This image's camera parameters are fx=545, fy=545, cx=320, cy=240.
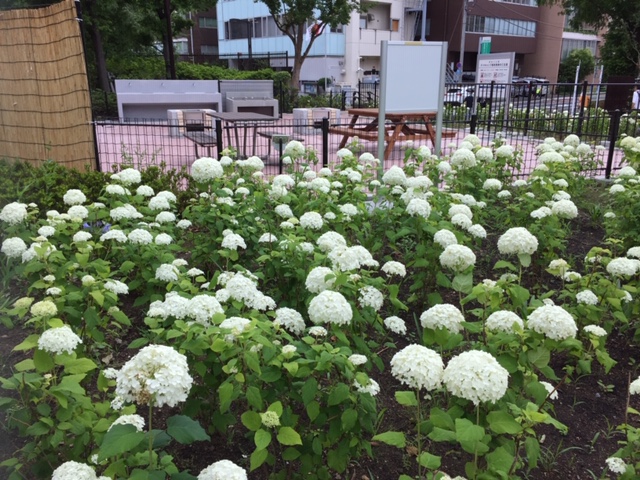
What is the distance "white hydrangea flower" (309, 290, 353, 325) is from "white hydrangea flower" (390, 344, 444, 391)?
0.30 meters

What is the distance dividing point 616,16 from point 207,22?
42088 millimetres

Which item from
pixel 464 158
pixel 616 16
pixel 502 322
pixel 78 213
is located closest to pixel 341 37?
pixel 616 16

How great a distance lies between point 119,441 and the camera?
4.78 feet

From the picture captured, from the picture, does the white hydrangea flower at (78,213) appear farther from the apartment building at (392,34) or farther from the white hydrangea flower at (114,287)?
the apartment building at (392,34)

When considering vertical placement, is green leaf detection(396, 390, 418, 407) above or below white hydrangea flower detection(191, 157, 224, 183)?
below

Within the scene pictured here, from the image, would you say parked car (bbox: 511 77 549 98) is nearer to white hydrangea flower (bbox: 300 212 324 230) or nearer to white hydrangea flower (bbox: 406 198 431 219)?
white hydrangea flower (bbox: 406 198 431 219)

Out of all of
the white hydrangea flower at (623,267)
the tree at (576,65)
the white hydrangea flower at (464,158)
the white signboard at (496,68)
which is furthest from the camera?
the tree at (576,65)

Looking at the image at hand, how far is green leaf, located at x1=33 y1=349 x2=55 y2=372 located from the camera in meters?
1.82

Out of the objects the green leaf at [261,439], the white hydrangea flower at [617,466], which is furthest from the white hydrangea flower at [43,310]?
the white hydrangea flower at [617,466]

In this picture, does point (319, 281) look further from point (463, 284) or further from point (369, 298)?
point (463, 284)

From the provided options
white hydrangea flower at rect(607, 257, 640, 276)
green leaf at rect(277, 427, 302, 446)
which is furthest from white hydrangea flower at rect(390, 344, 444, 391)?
white hydrangea flower at rect(607, 257, 640, 276)

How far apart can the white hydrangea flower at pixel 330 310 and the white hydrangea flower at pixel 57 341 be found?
849 millimetres

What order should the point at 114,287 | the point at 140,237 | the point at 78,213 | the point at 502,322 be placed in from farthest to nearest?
the point at 78,213, the point at 140,237, the point at 114,287, the point at 502,322

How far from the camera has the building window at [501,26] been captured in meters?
45.3
